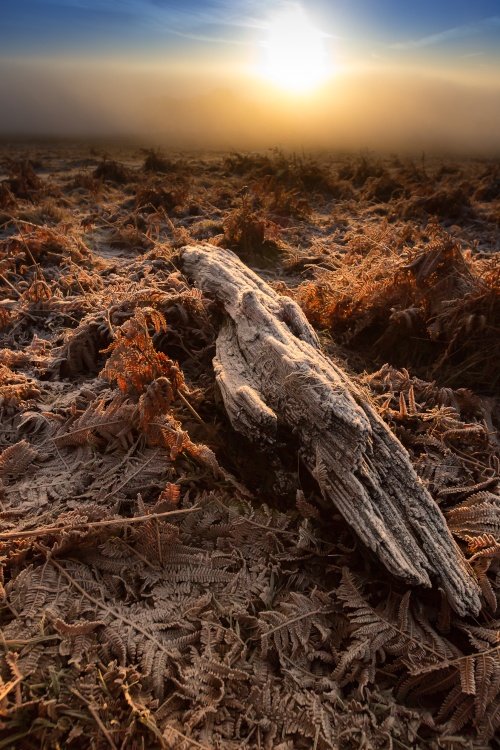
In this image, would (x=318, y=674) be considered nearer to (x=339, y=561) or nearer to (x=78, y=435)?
(x=339, y=561)

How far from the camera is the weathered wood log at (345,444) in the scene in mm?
2609

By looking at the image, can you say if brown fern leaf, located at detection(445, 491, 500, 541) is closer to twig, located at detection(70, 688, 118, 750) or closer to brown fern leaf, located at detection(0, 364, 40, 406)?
twig, located at detection(70, 688, 118, 750)

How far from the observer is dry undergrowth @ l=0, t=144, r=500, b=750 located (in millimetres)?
2164

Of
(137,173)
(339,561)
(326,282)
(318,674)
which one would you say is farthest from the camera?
(137,173)

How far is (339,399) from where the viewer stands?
9.73 feet

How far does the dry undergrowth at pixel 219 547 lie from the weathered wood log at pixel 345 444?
6.7 inches

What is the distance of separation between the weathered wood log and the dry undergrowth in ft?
0.56

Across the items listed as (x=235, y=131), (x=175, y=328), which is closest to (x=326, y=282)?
(x=175, y=328)

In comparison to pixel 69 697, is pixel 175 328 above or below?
above

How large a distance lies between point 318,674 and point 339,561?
614 millimetres

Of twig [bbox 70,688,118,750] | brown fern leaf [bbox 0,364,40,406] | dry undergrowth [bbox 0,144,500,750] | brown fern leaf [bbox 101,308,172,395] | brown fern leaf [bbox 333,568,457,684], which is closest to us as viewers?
twig [bbox 70,688,118,750]

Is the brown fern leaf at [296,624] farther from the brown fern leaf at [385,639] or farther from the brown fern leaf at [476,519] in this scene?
the brown fern leaf at [476,519]

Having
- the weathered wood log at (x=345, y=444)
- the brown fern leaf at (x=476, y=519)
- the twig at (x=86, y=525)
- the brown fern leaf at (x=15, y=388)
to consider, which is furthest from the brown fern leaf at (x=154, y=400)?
the brown fern leaf at (x=476, y=519)

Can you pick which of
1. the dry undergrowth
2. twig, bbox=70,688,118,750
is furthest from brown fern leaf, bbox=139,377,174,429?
twig, bbox=70,688,118,750
